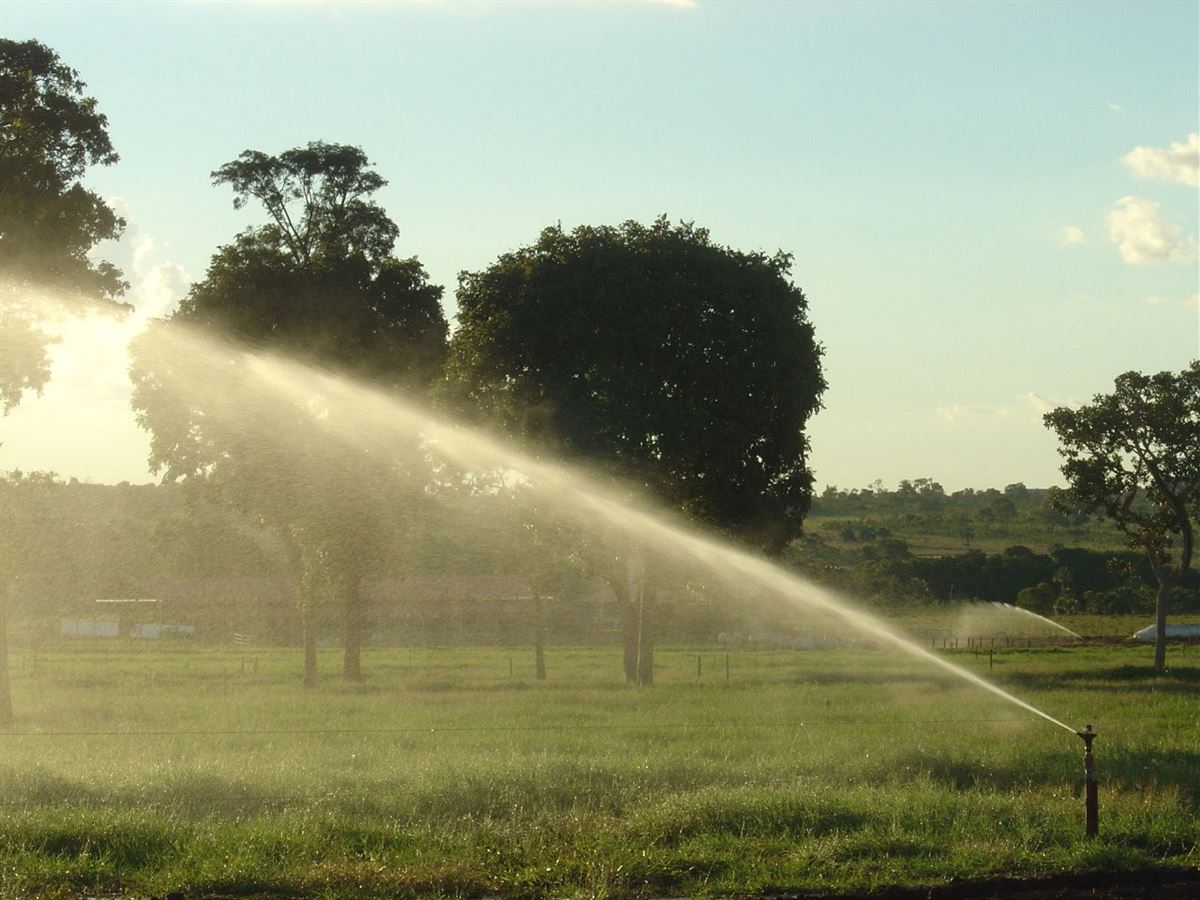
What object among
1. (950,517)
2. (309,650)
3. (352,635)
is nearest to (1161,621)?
(352,635)

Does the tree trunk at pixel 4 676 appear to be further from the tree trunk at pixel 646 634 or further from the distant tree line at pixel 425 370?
the tree trunk at pixel 646 634

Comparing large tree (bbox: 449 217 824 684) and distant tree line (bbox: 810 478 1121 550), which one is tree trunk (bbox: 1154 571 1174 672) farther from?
distant tree line (bbox: 810 478 1121 550)

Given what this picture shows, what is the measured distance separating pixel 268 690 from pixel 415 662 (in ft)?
48.9

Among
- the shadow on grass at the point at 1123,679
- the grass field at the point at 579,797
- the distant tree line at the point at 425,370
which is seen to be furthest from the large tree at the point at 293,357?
the shadow on grass at the point at 1123,679

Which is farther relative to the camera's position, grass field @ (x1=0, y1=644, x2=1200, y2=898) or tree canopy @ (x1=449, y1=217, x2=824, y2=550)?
tree canopy @ (x1=449, y1=217, x2=824, y2=550)

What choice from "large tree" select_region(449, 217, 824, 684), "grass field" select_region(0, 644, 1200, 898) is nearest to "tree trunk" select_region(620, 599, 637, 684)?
"large tree" select_region(449, 217, 824, 684)

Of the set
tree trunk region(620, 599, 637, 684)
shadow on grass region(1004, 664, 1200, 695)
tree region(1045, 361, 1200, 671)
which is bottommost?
shadow on grass region(1004, 664, 1200, 695)

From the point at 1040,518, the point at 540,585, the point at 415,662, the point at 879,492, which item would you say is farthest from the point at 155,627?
the point at 879,492

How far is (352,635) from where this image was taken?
39.0 m

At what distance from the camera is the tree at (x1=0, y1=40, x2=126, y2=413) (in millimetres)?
24312

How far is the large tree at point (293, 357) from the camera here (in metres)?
37.1

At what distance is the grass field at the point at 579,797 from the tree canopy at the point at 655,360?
19.7 ft

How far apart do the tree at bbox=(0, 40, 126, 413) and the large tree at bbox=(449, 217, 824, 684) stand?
30.5 feet

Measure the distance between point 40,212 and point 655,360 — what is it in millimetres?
12972
